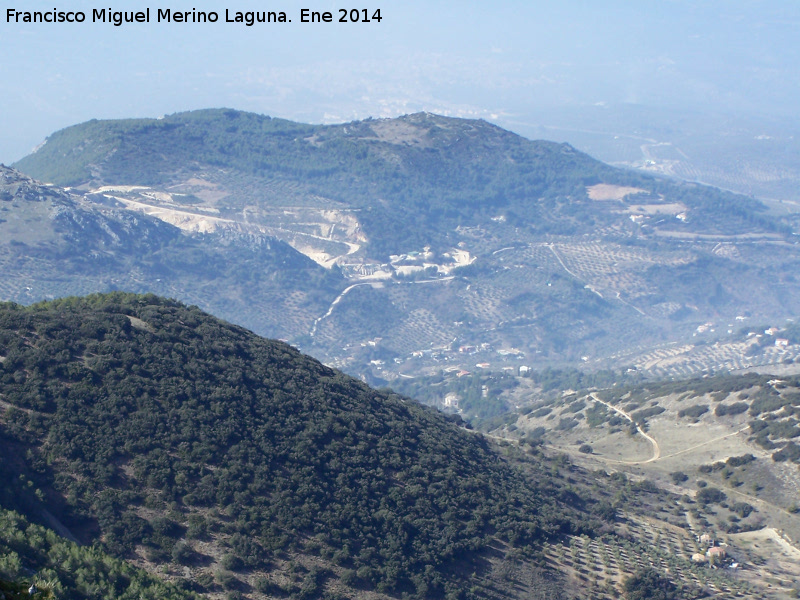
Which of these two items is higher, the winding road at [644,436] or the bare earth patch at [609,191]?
the bare earth patch at [609,191]

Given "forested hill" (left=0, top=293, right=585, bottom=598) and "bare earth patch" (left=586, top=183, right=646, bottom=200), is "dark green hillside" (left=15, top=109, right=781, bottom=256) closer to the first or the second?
"bare earth patch" (left=586, top=183, right=646, bottom=200)

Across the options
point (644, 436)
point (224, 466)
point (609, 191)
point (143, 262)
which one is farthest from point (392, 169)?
point (224, 466)

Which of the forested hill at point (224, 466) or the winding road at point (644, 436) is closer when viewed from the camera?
the forested hill at point (224, 466)

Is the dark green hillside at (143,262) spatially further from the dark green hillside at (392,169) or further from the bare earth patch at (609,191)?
the bare earth patch at (609,191)

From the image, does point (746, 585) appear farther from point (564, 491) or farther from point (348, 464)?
point (348, 464)

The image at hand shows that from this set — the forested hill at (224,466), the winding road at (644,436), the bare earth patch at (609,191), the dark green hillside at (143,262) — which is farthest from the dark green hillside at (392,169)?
the forested hill at (224,466)

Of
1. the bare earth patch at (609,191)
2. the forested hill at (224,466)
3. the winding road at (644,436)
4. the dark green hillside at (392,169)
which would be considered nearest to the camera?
the forested hill at (224,466)

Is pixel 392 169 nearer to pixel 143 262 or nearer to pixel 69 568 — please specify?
pixel 143 262
